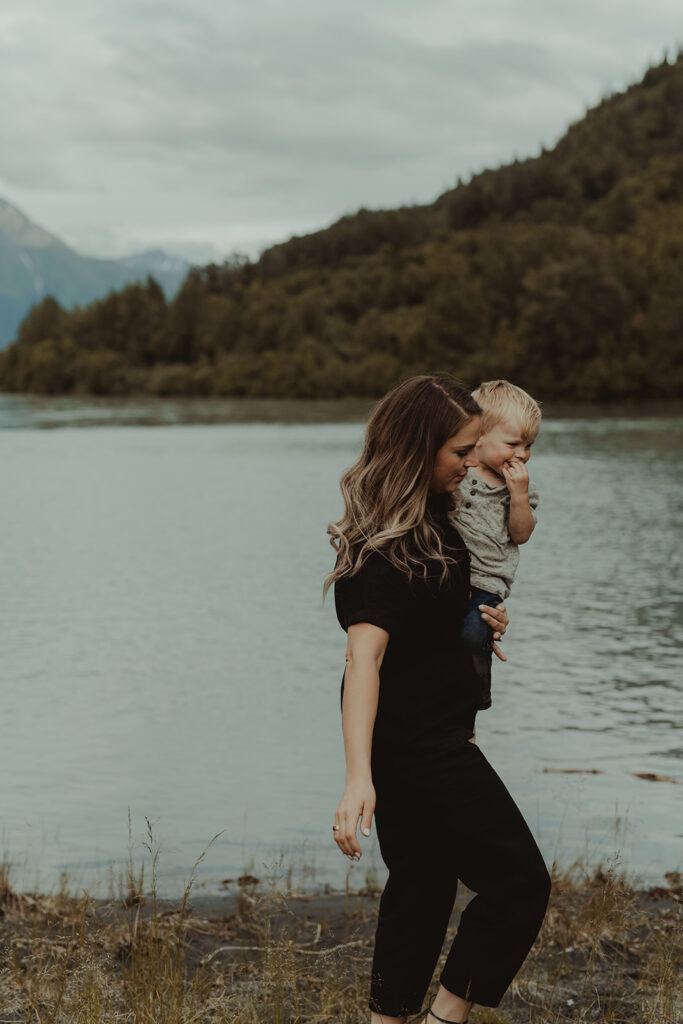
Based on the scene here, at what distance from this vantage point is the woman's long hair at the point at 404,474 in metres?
2.77

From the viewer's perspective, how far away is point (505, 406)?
3.07m

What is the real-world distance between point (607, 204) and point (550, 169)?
74.9 feet

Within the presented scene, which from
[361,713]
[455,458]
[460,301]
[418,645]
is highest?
[460,301]

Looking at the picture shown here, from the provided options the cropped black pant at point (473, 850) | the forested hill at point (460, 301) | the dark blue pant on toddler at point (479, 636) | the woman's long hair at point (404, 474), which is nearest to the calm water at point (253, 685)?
the cropped black pant at point (473, 850)

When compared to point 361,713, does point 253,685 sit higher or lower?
lower

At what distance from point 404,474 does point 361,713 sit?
55 cm

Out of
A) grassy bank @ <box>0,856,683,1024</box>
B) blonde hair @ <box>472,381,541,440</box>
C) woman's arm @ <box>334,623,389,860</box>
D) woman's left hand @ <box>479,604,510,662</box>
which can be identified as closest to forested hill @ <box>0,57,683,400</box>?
grassy bank @ <box>0,856,683,1024</box>

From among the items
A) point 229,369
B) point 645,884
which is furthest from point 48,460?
point 229,369

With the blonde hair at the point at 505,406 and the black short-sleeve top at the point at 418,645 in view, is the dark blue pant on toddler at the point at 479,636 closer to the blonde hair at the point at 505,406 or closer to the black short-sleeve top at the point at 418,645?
the black short-sleeve top at the point at 418,645

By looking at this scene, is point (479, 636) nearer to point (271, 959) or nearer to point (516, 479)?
point (516, 479)

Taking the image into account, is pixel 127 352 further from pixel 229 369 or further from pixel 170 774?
pixel 170 774

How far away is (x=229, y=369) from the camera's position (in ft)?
356

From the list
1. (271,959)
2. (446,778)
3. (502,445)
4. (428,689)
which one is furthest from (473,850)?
(271,959)

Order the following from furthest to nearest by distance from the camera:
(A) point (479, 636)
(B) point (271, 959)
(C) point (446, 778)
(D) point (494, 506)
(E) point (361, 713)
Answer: (B) point (271, 959) < (D) point (494, 506) < (A) point (479, 636) < (C) point (446, 778) < (E) point (361, 713)
